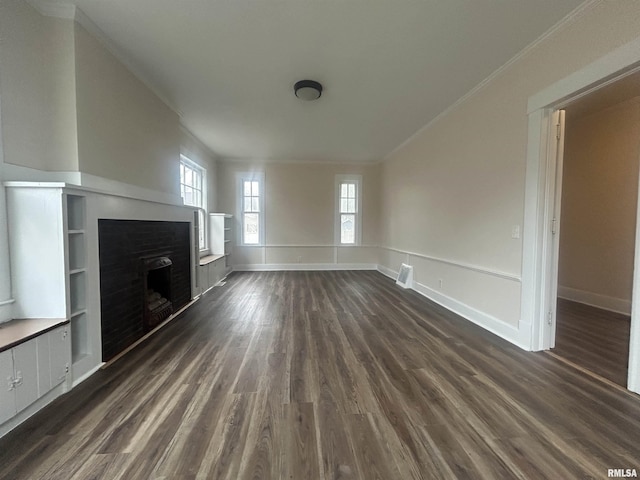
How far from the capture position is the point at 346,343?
8.61ft

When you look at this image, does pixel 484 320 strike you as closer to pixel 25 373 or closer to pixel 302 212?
pixel 25 373

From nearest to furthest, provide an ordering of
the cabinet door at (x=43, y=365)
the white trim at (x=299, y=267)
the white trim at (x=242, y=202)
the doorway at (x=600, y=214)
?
the cabinet door at (x=43, y=365) < the doorway at (x=600, y=214) < the white trim at (x=242, y=202) < the white trim at (x=299, y=267)

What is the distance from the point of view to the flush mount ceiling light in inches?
117

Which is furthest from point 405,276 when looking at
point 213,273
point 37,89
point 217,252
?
point 37,89

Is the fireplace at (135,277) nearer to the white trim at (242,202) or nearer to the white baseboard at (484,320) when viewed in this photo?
the white trim at (242,202)

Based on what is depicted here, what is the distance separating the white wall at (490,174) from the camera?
202cm

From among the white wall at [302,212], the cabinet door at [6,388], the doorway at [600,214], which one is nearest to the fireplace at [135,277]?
the cabinet door at [6,388]

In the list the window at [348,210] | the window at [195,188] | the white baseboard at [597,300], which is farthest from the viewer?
the window at [348,210]

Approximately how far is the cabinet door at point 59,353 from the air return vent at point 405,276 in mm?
4613

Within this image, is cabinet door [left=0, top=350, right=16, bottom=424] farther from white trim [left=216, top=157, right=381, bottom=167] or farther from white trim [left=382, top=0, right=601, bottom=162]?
white trim [left=216, top=157, right=381, bottom=167]

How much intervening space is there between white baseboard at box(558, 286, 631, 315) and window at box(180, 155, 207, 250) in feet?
20.2

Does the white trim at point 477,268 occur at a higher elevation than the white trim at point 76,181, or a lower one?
lower

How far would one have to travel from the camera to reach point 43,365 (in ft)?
5.44

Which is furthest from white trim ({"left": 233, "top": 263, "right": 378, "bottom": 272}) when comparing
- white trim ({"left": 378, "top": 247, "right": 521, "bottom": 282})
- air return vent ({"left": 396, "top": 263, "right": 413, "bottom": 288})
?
white trim ({"left": 378, "top": 247, "right": 521, "bottom": 282})
